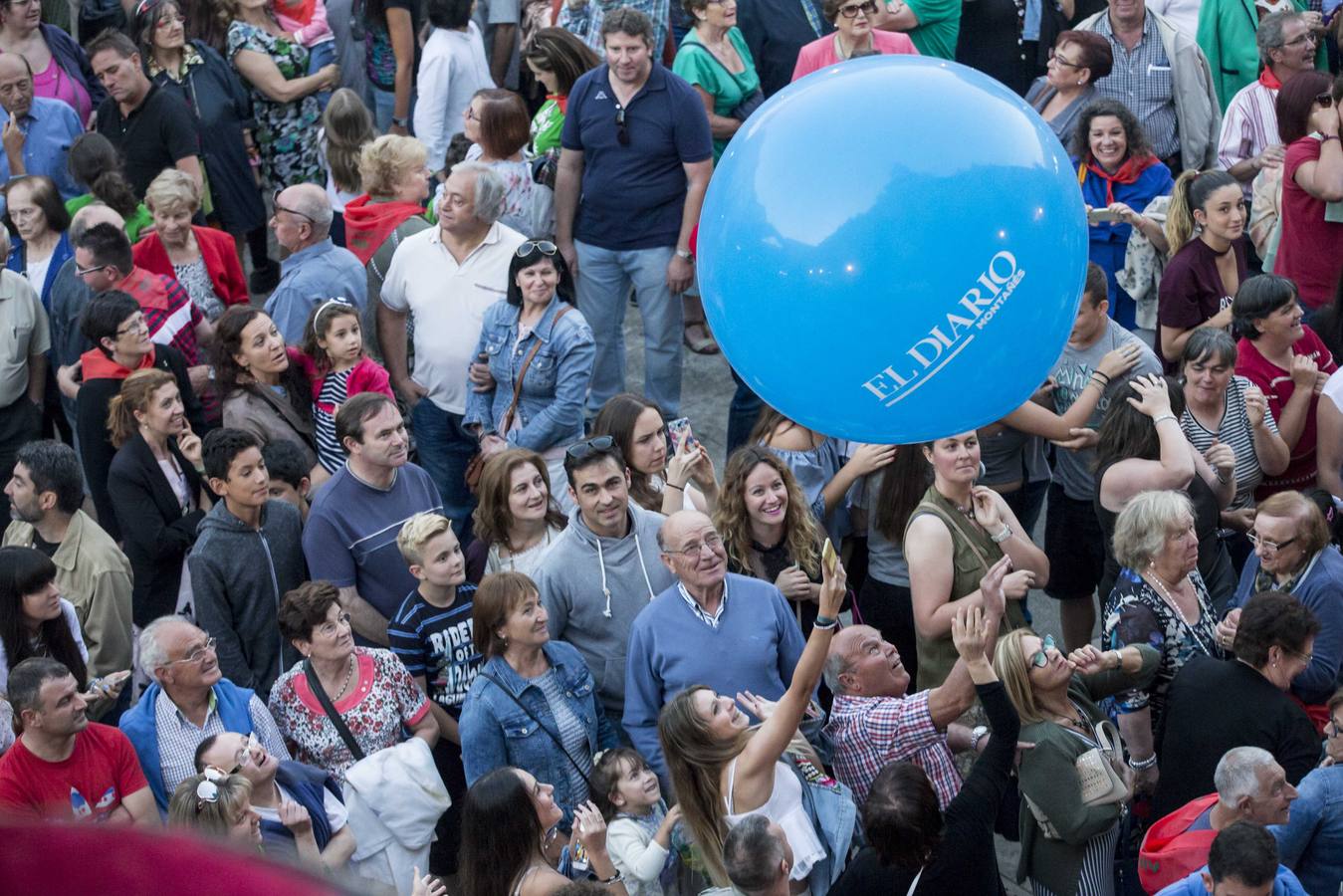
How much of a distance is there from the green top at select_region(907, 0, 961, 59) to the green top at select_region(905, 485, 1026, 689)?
447 cm

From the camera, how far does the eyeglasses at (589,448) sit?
4.95m

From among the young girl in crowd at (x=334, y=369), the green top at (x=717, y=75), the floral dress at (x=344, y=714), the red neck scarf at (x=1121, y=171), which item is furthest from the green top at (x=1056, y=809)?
the green top at (x=717, y=75)

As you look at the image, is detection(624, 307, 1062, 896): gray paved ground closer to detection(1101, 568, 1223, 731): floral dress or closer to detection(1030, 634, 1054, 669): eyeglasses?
detection(1101, 568, 1223, 731): floral dress

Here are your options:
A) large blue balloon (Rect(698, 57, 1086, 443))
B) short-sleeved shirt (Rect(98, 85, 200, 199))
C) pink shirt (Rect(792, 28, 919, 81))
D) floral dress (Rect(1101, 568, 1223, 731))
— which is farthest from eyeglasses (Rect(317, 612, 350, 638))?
pink shirt (Rect(792, 28, 919, 81))

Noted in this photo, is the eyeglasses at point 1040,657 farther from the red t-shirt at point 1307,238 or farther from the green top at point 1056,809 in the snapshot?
the red t-shirt at point 1307,238

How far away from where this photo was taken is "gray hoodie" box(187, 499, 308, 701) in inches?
198

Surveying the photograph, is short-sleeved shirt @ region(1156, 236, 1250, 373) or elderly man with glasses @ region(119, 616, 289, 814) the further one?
short-sleeved shirt @ region(1156, 236, 1250, 373)

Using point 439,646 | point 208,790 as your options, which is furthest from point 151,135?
point 208,790

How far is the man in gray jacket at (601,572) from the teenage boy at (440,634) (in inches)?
10.8

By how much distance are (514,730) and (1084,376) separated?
2700 millimetres

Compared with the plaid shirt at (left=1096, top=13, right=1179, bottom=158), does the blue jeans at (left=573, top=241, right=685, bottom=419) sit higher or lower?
lower

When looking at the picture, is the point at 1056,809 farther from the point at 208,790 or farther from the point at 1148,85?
the point at 1148,85

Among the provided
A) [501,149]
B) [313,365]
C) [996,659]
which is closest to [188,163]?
[501,149]

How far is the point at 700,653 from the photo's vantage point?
4.57m
